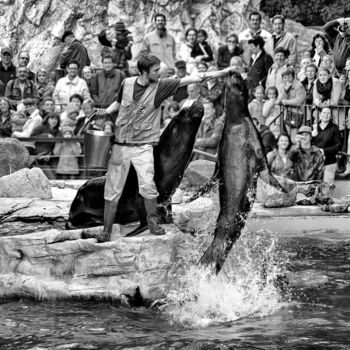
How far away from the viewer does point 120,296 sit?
845 cm

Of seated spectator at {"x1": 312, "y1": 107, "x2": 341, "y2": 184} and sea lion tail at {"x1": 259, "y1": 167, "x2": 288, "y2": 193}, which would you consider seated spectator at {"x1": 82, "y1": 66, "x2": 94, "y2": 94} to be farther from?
sea lion tail at {"x1": 259, "y1": 167, "x2": 288, "y2": 193}

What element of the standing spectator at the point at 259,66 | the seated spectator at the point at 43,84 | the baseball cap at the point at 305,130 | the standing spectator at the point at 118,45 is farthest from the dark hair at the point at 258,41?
the seated spectator at the point at 43,84

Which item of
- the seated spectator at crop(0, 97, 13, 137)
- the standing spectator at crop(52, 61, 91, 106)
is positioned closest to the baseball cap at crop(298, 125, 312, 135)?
the standing spectator at crop(52, 61, 91, 106)

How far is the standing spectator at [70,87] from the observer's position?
16.0 m

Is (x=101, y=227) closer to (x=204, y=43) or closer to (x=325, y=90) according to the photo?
(x=325, y=90)

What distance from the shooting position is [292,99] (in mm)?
15242

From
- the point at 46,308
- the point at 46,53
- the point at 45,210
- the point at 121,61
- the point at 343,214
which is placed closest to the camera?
the point at 46,308

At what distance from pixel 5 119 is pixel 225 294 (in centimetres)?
777

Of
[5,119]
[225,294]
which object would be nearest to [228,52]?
[5,119]

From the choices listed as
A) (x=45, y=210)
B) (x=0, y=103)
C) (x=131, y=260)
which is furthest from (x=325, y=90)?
(x=131, y=260)

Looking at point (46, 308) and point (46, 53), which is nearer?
point (46, 308)

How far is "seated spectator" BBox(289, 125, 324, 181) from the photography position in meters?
13.8

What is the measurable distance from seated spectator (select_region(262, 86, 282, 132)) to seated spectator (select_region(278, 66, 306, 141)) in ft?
0.33

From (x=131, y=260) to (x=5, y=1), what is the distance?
41.4 feet
